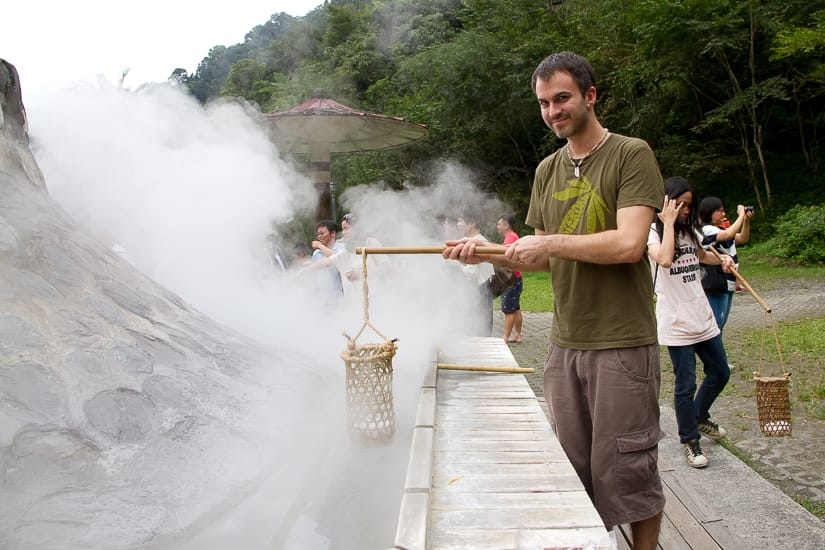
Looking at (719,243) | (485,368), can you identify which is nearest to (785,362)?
(719,243)

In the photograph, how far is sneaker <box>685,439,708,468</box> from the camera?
3.34 meters

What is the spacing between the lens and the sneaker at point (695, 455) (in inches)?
132

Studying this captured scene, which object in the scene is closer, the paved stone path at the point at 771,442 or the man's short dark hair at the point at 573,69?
the man's short dark hair at the point at 573,69

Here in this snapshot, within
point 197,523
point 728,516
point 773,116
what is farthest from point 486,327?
point 773,116

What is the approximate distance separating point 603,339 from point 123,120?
11.1 feet

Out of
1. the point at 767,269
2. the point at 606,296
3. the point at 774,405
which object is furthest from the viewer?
the point at 767,269

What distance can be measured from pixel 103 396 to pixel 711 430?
334cm

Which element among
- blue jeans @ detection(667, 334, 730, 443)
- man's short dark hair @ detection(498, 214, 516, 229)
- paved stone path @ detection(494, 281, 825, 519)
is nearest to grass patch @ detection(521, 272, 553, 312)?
man's short dark hair @ detection(498, 214, 516, 229)

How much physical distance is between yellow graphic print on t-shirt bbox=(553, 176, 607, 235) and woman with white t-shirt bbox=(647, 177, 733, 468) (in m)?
1.53

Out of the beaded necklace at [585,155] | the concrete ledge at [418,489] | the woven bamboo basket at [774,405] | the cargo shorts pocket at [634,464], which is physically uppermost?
the beaded necklace at [585,155]

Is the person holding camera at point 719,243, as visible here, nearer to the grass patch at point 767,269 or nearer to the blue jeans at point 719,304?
the blue jeans at point 719,304

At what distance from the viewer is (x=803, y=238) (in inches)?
511

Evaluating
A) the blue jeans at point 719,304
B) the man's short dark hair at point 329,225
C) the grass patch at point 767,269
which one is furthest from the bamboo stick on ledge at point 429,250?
the grass patch at point 767,269

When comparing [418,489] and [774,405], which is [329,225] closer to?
[774,405]
